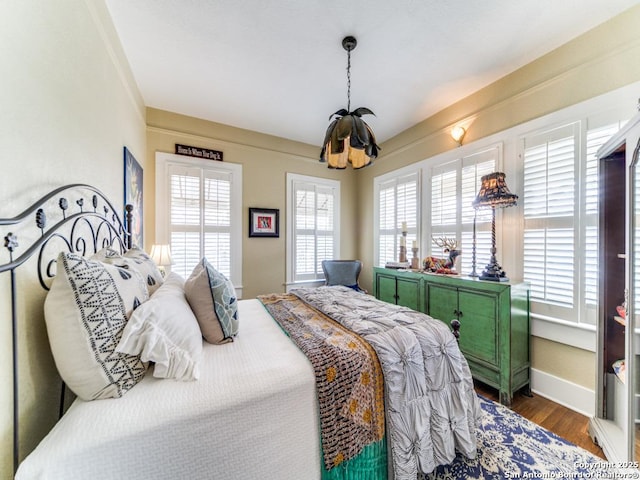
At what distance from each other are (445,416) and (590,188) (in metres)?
2.01

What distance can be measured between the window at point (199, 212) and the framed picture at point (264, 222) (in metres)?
0.19

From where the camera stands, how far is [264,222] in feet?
11.6

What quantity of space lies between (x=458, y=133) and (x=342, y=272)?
240cm

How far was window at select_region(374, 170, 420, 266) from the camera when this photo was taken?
328 centimetres

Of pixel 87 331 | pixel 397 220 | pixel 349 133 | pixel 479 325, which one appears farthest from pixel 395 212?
pixel 87 331

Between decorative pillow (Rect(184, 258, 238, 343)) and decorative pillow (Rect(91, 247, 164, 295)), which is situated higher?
decorative pillow (Rect(91, 247, 164, 295))

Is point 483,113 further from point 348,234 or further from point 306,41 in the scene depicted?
point 348,234

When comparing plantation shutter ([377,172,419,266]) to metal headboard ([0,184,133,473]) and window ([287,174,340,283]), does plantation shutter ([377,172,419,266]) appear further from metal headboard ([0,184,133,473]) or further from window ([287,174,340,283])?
metal headboard ([0,184,133,473])

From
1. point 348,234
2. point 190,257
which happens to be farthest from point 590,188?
point 190,257

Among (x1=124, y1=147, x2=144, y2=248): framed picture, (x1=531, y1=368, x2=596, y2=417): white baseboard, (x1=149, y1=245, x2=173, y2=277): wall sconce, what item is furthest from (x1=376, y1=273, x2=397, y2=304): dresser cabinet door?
(x1=124, y1=147, x2=144, y2=248): framed picture

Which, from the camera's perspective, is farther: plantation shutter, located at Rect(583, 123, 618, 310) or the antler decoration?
the antler decoration

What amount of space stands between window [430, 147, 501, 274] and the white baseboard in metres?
1.01

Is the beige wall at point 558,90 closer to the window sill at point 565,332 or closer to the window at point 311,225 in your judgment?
the window sill at point 565,332

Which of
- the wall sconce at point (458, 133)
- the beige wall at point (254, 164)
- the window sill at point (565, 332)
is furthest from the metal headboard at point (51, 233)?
the wall sconce at point (458, 133)
